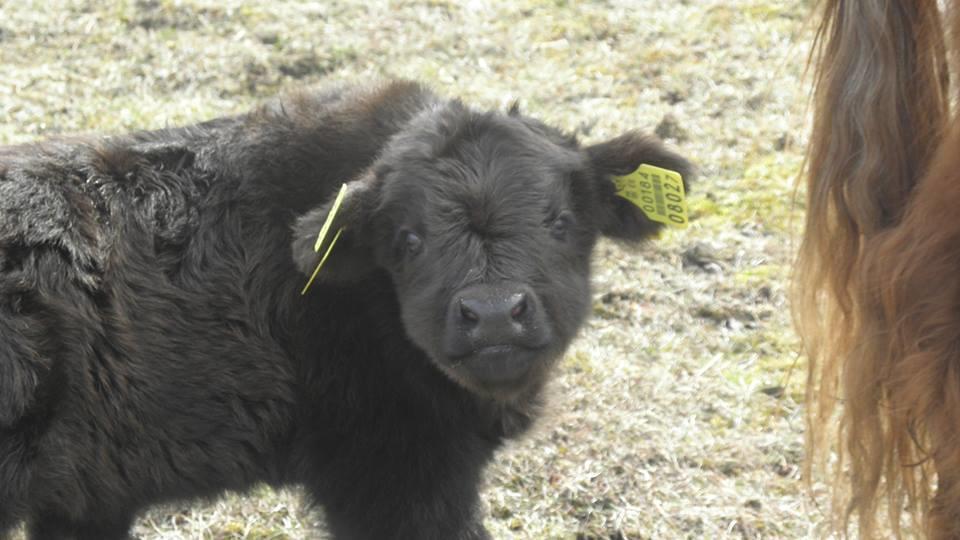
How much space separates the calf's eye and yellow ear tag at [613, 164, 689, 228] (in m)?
0.78

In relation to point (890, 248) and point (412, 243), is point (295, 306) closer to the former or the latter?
point (412, 243)

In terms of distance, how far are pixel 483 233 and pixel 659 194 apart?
2.22ft

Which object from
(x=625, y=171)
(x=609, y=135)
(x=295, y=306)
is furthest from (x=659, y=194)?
(x=609, y=135)

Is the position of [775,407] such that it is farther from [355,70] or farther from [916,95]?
[355,70]

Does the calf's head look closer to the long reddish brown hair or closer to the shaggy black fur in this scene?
the shaggy black fur

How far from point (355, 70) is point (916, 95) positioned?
506 cm

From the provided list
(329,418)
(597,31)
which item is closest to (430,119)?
A: (329,418)

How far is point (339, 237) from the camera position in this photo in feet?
13.9

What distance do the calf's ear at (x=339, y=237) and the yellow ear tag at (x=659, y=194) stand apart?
35.2 inches

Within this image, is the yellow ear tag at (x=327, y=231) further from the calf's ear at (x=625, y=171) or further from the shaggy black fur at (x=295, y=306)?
the calf's ear at (x=625, y=171)

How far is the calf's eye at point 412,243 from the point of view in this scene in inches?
166

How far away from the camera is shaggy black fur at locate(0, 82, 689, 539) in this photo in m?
4.01

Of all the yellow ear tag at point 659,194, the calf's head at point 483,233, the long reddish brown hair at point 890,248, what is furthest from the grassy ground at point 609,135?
the long reddish brown hair at point 890,248

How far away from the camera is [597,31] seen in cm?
823
